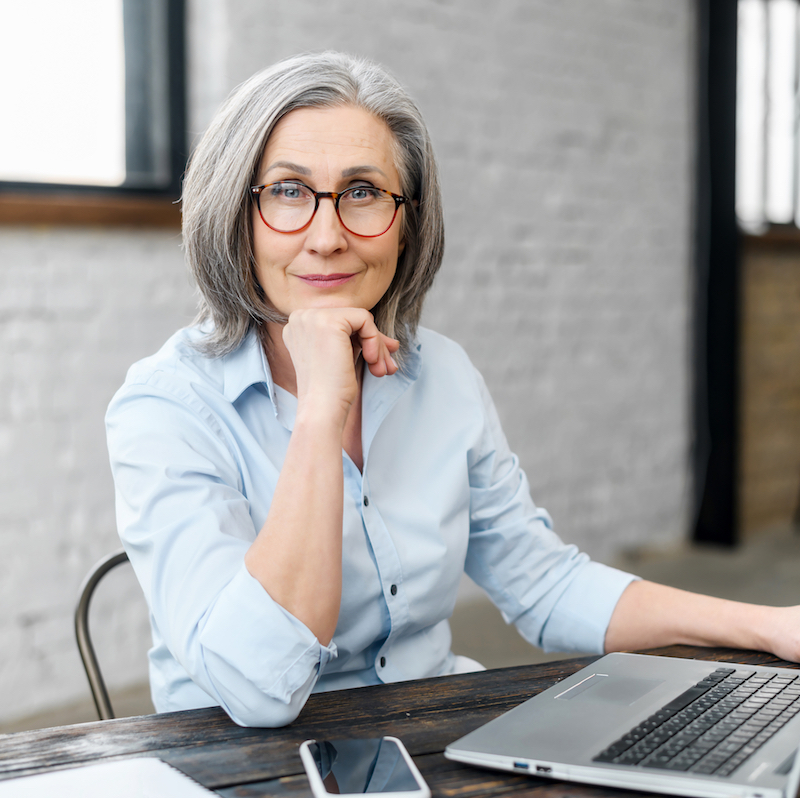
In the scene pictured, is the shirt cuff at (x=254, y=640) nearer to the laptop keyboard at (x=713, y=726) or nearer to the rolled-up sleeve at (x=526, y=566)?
the laptop keyboard at (x=713, y=726)

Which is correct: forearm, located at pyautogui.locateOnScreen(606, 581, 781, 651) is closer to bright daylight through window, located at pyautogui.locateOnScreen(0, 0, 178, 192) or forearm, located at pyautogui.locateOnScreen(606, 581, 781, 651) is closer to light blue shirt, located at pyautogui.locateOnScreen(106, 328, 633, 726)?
light blue shirt, located at pyautogui.locateOnScreen(106, 328, 633, 726)

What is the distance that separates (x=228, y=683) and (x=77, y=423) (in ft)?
6.06

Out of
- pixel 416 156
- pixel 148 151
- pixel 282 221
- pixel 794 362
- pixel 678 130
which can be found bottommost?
pixel 794 362

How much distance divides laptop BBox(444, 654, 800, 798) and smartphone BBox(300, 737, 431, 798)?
54 millimetres

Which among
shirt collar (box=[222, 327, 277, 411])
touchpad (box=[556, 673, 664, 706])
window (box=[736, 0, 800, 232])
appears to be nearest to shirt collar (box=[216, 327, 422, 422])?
shirt collar (box=[222, 327, 277, 411])

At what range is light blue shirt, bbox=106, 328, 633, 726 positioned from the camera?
3.12 ft

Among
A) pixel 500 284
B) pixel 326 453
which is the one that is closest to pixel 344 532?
pixel 326 453

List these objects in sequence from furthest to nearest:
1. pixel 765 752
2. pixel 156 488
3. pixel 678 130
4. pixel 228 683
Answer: pixel 678 130, pixel 156 488, pixel 228 683, pixel 765 752

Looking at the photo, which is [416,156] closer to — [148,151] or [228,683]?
[228,683]

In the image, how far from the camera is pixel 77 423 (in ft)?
8.55

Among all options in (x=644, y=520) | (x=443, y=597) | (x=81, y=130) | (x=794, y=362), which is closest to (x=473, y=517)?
(x=443, y=597)

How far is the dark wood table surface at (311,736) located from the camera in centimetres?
77

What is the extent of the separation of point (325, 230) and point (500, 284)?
245 centimetres

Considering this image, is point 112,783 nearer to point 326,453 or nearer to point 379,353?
point 326,453
